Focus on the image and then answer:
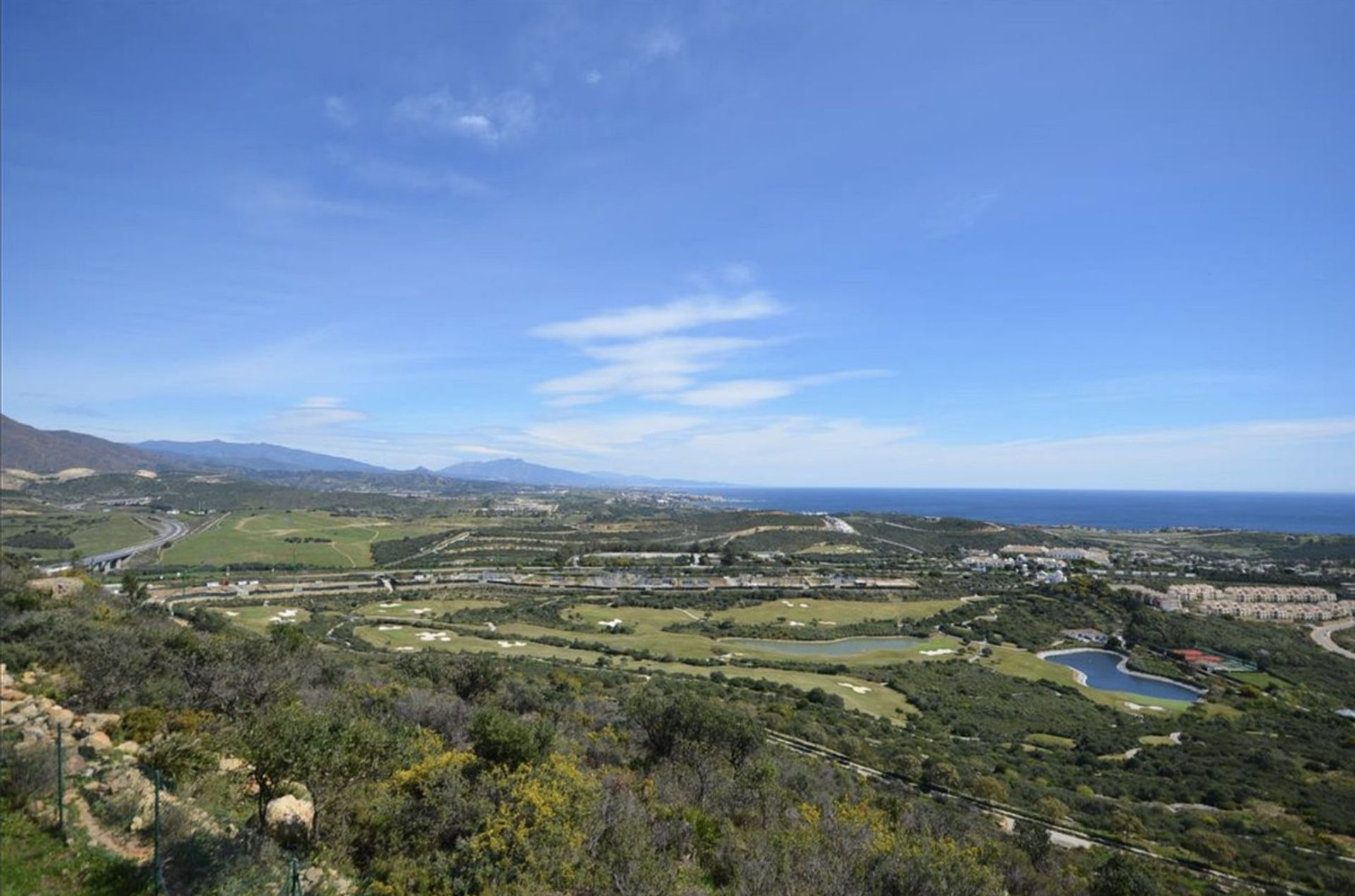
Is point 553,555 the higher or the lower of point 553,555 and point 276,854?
the lower

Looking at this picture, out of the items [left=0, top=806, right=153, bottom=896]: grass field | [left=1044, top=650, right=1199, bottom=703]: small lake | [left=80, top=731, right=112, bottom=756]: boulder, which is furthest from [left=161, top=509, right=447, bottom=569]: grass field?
[left=0, top=806, right=153, bottom=896]: grass field

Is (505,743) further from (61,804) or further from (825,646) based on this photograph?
(825,646)

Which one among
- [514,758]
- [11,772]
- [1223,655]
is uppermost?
[11,772]

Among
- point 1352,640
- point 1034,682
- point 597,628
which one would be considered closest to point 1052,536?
point 1352,640

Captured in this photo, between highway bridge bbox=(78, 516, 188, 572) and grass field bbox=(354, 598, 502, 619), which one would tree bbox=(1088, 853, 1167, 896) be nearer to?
grass field bbox=(354, 598, 502, 619)

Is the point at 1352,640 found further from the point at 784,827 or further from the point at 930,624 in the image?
the point at 784,827

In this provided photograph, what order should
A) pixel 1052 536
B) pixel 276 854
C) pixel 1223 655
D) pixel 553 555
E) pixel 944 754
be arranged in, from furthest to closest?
pixel 1052 536, pixel 553 555, pixel 1223 655, pixel 944 754, pixel 276 854
